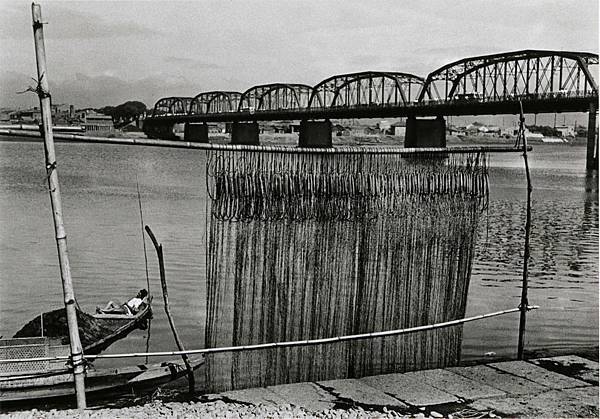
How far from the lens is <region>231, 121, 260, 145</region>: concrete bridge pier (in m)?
40.2

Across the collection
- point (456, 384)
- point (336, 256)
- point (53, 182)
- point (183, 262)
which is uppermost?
point (53, 182)

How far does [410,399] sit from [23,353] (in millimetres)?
3482

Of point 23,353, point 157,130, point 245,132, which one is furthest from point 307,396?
point 157,130

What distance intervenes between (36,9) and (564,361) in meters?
5.08

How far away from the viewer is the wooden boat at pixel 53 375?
258 inches

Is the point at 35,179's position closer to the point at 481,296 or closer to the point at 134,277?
the point at 134,277

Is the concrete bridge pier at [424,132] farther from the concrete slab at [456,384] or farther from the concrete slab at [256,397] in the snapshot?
the concrete slab at [256,397]

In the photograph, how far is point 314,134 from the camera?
39.1 m

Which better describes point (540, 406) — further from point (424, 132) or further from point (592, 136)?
point (424, 132)

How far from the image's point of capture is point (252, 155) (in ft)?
18.0

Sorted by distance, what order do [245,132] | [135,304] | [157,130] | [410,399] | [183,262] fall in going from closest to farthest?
[410,399]
[135,304]
[183,262]
[245,132]
[157,130]

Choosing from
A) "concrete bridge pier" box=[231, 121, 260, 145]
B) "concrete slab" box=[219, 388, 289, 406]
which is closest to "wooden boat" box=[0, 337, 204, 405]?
"concrete slab" box=[219, 388, 289, 406]

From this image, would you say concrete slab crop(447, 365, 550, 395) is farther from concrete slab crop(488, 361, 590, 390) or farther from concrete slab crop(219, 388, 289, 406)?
concrete slab crop(219, 388, 289, 406)

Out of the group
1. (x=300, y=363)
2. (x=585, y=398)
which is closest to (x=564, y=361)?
(x=585, y=398)
